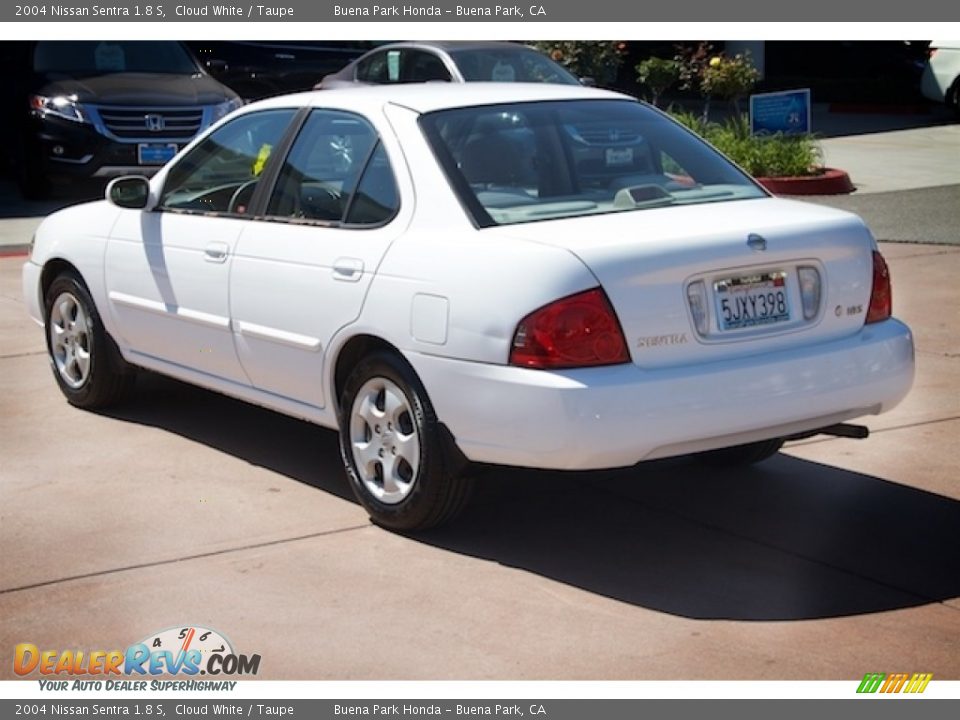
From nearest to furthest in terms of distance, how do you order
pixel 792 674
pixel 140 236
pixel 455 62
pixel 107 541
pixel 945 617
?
1. pixel 792 674
2. pixel 945 617
3. pixel 107 541
4. pixel 140 236
5. pixel 455 62

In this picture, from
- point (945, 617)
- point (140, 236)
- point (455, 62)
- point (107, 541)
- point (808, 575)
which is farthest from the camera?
point (455, 62)

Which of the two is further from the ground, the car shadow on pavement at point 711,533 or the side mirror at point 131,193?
the side mirror at point 131,193

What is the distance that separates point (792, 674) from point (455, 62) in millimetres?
13129

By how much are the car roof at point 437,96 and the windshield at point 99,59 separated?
34.4 feet

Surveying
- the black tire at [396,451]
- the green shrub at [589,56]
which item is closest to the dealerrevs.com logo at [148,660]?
the black tire at [396,451]

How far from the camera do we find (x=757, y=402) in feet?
18.2

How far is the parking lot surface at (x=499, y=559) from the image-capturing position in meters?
4.93

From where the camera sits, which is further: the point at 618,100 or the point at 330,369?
the point at 618,100

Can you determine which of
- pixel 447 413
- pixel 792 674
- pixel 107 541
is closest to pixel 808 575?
pixel 792 674

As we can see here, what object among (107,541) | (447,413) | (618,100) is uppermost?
(618,100)

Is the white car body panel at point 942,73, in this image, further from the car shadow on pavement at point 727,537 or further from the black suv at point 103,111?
the car shadow on pavement at point 727,537

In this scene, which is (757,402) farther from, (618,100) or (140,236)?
(140,236)

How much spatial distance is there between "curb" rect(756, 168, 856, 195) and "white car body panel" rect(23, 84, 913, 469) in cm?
958

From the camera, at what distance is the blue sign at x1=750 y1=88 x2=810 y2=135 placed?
16.8 metres
